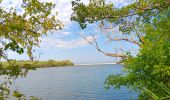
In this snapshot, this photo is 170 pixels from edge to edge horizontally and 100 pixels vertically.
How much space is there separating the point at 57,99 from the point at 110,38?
30655mm

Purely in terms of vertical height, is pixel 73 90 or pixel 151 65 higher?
pixel 151 65

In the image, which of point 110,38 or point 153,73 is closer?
point 153,73

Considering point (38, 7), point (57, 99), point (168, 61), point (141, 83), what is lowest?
point (57, 99)

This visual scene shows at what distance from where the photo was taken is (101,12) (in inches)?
559

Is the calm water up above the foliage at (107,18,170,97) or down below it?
below

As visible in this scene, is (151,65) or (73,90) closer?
(151,65)

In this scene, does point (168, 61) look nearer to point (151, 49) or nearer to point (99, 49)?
point (151, 49)

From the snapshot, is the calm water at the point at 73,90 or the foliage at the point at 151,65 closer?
the foliage at the point at 151,65

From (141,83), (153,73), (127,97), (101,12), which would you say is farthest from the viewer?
(127,97)

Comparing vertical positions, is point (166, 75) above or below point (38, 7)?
below

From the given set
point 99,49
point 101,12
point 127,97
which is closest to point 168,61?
point 101,12

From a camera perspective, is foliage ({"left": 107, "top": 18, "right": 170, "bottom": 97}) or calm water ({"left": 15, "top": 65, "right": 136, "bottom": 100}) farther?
calm water ({"left": 15, "top": 65, "right": 136, "bottom": 100})

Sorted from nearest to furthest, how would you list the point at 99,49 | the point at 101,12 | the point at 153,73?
the point at 101,12, the point at 153,73, the point at 99,49

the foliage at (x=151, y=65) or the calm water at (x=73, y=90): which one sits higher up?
the foliage at (x=151, y=65)
